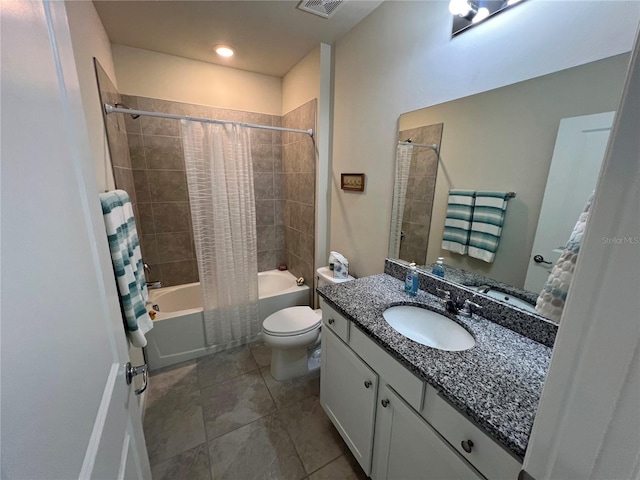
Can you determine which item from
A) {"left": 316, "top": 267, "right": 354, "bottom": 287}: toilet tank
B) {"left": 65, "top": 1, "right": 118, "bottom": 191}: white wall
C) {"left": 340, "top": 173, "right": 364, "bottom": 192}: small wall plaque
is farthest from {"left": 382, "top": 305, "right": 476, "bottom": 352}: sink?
{"left": 65, "top": 1, "right": 118, "bottom": 191}: white wall

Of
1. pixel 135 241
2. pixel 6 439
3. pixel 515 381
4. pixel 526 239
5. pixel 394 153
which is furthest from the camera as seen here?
pixel 394 153

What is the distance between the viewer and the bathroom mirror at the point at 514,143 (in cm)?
88

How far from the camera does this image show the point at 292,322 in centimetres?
193

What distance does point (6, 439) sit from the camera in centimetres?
29

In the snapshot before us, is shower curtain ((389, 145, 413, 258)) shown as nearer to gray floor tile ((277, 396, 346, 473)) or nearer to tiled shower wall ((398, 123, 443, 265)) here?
tiled shower wall ((398, 123, 443, 265))

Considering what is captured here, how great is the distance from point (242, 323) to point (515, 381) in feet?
6.83

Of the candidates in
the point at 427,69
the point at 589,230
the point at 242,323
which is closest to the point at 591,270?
the point at 589,230

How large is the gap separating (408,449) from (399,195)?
1.28 metres

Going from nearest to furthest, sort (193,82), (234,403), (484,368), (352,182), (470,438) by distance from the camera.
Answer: (470,438) < (484,368) < (234,403) < (352,182) < (193,82)

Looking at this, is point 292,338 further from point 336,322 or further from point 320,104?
point 320,104

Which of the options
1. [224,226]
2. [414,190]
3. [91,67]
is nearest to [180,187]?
[224,226]

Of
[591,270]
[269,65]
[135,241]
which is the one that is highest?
[269,65]

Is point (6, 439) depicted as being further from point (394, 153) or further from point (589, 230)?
point (394, 153)

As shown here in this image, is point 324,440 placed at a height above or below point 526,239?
below
